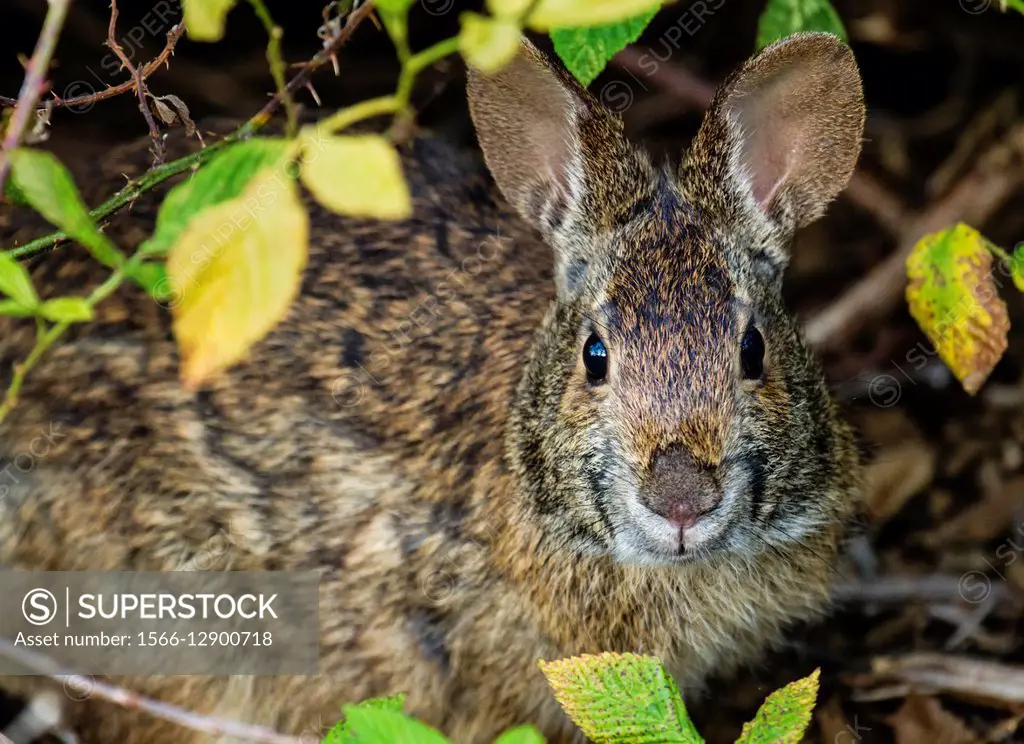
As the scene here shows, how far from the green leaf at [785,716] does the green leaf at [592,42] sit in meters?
1.61

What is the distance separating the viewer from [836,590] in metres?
4.70

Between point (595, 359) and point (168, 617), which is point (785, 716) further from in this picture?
point (168, 617)

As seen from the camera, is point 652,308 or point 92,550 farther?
point 92,550

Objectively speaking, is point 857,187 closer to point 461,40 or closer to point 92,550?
point 92,550

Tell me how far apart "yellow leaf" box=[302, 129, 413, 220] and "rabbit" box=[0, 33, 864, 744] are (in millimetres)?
1634

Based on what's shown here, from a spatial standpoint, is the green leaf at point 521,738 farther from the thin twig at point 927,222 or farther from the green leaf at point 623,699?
the thin twig at point 927,222

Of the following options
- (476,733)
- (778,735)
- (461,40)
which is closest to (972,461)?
(476,733)

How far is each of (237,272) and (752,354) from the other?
5.83 feet

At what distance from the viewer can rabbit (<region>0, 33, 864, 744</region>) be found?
12.4 ft

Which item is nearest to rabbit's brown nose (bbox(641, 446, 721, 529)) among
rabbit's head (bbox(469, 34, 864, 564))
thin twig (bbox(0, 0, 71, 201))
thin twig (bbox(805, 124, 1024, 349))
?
rabbit's head (bbox(469, 34, 864, 564))

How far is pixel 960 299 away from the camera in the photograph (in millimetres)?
3553

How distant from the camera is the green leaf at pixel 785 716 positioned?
2986 mm

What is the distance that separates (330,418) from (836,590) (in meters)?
1.90

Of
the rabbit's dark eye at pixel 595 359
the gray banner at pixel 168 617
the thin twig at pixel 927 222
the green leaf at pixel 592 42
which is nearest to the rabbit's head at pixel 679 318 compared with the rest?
the rabbit's dark eye at pixel 595 359
